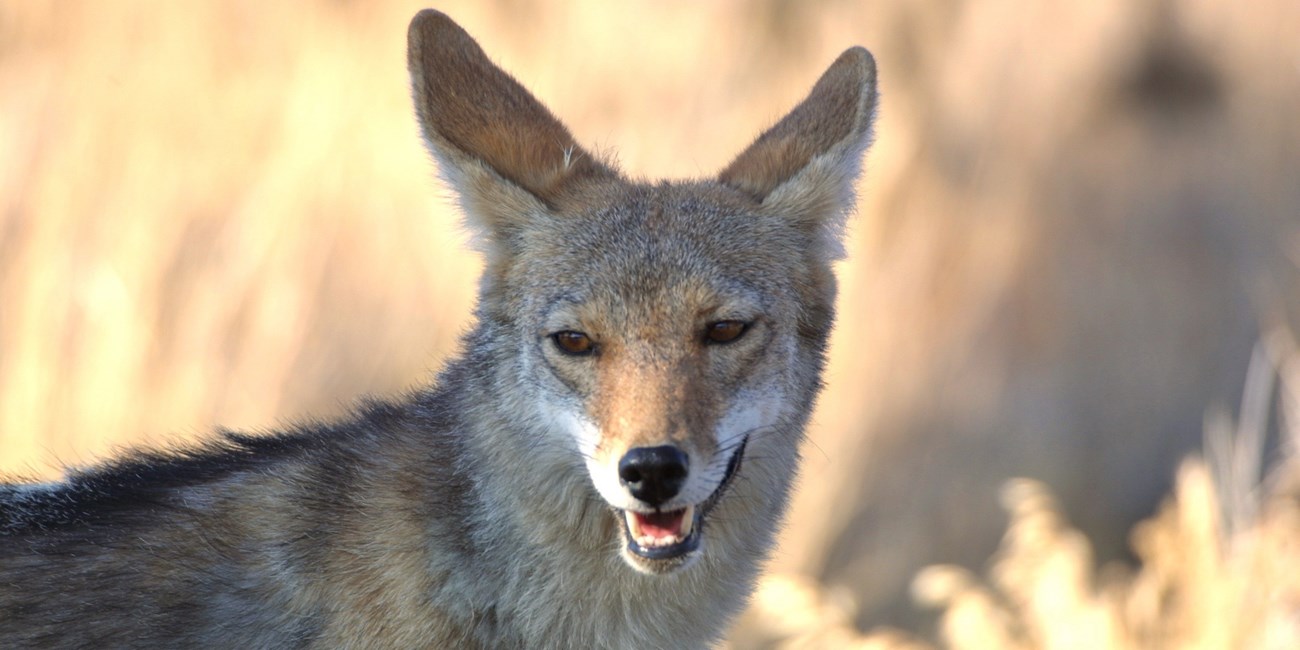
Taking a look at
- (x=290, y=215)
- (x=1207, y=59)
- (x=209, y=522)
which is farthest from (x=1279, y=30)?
(x=209, y=522)

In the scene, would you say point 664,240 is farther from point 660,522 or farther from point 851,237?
point 851,237

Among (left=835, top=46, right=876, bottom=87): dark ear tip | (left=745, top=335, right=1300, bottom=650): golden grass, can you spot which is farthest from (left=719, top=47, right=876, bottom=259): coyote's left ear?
(left=745, top=335, right=1300, bottom=650): golden grass

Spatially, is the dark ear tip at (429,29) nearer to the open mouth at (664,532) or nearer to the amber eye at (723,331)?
the amber eye at (723,331)

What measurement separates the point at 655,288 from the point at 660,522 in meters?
0.68

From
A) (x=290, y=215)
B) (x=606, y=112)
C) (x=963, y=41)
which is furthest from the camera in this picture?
(x=963, y=41)

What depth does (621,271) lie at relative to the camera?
3.80 meters

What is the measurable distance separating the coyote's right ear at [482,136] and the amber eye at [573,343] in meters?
0.51

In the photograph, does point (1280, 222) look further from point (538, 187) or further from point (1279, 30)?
point (538, 187)

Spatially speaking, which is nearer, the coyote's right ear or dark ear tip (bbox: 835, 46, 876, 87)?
the coyote's right ear

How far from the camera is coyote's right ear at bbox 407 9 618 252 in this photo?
4012 mm

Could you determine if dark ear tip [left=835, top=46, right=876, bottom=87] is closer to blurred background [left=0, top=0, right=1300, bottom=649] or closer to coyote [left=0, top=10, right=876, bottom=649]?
coyote [left=0, top=10, right=876, bottom=649]

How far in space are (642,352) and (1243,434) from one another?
4924mm

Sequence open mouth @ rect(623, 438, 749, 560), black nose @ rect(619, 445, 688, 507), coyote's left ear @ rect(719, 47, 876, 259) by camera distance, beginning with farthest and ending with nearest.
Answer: coyote's left ear @ rect(719, 47, 876, 259), open mouth @ rect(623, 438, 749, 560), black nose @ rect(619, 445, 688, 507)

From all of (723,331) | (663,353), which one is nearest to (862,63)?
(723,331)
